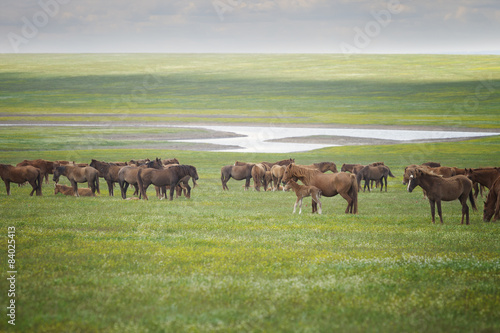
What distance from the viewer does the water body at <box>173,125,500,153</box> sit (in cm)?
6303

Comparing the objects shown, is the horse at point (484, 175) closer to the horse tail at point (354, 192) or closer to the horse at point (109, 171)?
the horse tail at point (354, 192)

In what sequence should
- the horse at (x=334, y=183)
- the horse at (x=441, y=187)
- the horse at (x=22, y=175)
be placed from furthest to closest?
the horse at (x=22, y=175)
the horse at (x=334, y=183)
the horse at (x=441, y=187)

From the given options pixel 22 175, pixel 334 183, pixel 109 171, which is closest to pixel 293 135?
pixel 109 171

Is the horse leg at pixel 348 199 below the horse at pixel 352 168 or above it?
below

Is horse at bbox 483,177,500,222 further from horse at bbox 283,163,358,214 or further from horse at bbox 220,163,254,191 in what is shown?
horse at bbox 220,163,254,191

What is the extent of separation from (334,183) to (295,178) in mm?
2272

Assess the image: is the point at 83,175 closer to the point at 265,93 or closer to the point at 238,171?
the point at 238,171

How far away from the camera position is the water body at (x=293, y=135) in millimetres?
63031

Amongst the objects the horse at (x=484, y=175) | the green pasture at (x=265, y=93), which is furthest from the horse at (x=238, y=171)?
the green pasture at (x=265, y=93)

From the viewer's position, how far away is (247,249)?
14.6 metres

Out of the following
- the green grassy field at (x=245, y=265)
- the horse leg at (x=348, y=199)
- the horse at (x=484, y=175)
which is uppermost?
the horse at (x=484, y=175)

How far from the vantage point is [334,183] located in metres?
22.8

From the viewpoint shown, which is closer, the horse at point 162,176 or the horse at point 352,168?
the horse at point 162,176

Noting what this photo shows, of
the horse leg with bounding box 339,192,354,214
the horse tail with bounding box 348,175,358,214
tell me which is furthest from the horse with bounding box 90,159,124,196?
the horse tail with bounding box 348,175,358,214
